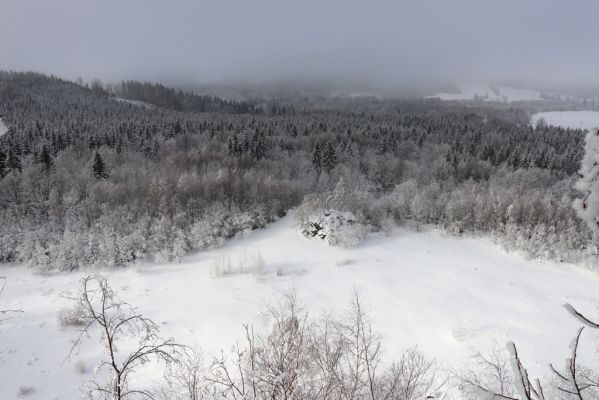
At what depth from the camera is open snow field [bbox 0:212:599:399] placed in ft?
49.5

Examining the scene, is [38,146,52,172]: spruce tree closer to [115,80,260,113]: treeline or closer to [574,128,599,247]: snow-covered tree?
[574,128,599,247]: snow-covered tree

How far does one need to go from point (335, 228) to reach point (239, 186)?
1350 cm

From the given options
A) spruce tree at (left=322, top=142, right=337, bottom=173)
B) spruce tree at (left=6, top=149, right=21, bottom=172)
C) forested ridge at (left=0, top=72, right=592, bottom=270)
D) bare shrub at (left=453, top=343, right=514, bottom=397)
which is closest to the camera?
bare shrub at (left=453, top=343, right=514, bottom=397)

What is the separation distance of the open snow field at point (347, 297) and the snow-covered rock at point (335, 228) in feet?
2.52

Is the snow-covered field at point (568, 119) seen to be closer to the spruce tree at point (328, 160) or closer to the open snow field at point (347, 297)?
the spruce tree at point (328, 160)

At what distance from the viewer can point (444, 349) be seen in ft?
50.5

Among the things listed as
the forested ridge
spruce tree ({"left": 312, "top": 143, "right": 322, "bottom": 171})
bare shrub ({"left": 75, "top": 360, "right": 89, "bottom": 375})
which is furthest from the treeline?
bare shrub ({"left": 75, "top": 360, "right": 89, "bottom": 375})

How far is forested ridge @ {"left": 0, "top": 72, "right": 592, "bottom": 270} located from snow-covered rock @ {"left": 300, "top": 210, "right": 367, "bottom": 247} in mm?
1764

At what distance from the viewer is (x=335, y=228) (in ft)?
89.1

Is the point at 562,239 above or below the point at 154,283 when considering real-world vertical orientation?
above

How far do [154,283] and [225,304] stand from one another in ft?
19.7

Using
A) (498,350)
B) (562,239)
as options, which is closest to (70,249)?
(498,350)

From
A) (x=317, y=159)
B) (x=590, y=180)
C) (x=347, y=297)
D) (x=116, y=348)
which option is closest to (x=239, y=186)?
(x=347, y=297)

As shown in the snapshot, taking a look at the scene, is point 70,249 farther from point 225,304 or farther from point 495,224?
Result: point 495,224
